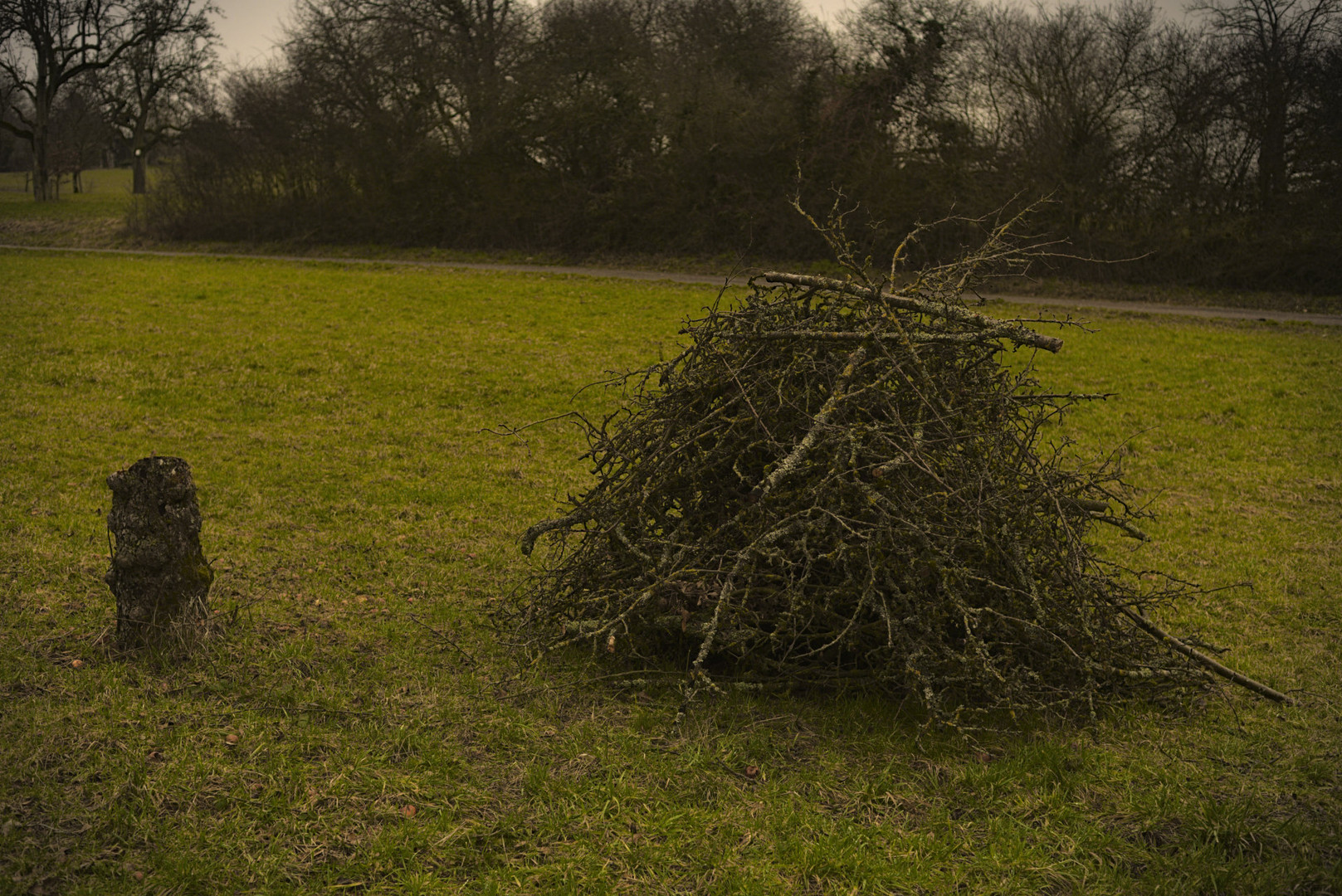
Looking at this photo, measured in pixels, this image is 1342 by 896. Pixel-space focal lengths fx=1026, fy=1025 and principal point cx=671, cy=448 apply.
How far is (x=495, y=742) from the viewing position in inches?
162

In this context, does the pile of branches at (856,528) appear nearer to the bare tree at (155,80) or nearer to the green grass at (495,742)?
the green grass at (495,742)

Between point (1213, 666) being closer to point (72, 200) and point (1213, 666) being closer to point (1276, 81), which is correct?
point (1276, 81)

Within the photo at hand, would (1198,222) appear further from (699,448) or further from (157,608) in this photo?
(157,608)

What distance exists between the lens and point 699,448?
4832 mm

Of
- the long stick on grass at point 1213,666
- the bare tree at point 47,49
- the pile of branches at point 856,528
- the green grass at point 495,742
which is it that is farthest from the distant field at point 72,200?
the long stick on grass at point 1213,666

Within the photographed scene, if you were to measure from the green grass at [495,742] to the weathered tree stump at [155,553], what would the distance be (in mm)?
210

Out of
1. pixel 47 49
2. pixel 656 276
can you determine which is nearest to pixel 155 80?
pixel 47 49

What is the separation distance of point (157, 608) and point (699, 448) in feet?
8.53

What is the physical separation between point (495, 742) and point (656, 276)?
17269mm

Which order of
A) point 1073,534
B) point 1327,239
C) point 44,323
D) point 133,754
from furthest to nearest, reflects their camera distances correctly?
point 1327,239 → point 44,323 → point 1073,534 → point 133,754

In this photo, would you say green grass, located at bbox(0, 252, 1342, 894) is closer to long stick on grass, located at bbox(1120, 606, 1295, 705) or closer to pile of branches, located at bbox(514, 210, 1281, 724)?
long stick on grass, located at bbox(1120, 606, 1295, 705)

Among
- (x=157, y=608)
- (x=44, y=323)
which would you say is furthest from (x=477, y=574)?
(x=44, y=323)

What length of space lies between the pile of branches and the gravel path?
12.6 meters

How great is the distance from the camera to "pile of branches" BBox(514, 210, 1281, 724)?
427 cm
